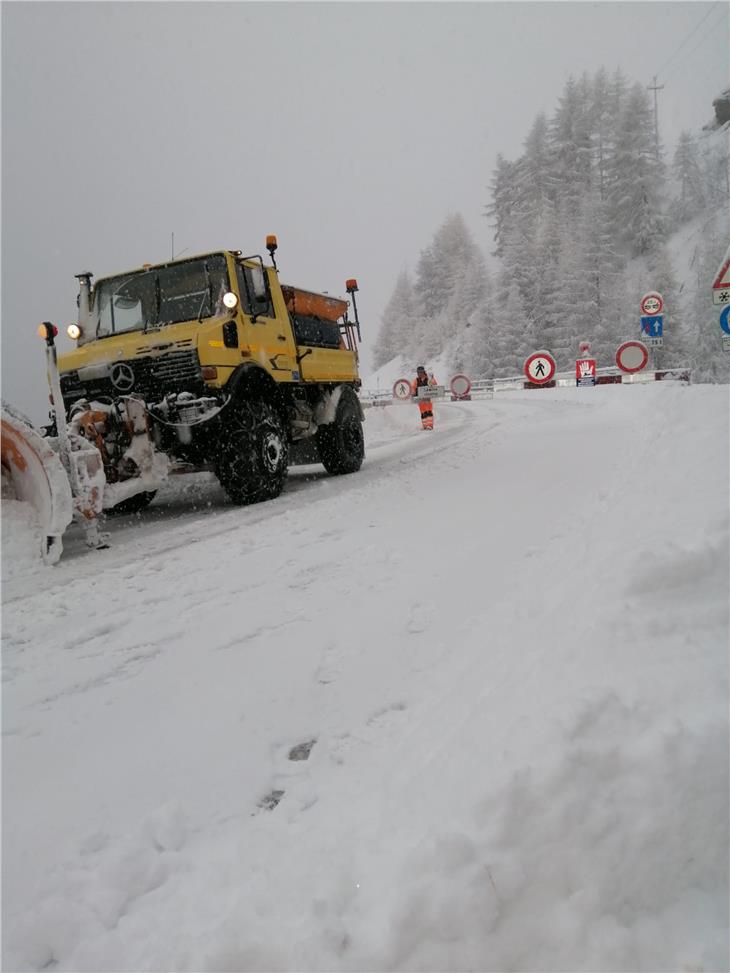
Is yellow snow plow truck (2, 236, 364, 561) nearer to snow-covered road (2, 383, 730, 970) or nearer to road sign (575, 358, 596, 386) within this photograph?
snow-covered road (2, 383, 730, 970)

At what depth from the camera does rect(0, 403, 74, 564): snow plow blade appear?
4.19m

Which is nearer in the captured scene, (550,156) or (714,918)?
(714,918)

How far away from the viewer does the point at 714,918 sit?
1.20m

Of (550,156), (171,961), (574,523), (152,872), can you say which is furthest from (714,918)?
(550,156)

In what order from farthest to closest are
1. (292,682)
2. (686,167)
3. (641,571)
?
1. (686,167)
2. (292,682)
3. (641,571)

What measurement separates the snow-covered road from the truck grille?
2634mm

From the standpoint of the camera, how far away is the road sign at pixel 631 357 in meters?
15.3

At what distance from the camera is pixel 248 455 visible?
19.1 feet

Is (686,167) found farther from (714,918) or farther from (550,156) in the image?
(714,918)

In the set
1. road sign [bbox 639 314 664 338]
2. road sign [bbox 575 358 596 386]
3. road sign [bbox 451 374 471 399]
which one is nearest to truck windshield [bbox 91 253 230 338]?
road sign [bbox 639 314 664 338]

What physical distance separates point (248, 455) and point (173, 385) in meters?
0.97

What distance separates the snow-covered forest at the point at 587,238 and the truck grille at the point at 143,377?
841 inches

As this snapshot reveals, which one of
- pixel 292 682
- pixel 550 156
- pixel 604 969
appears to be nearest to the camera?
pixel 604 969

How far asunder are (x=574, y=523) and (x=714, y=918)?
276cm
